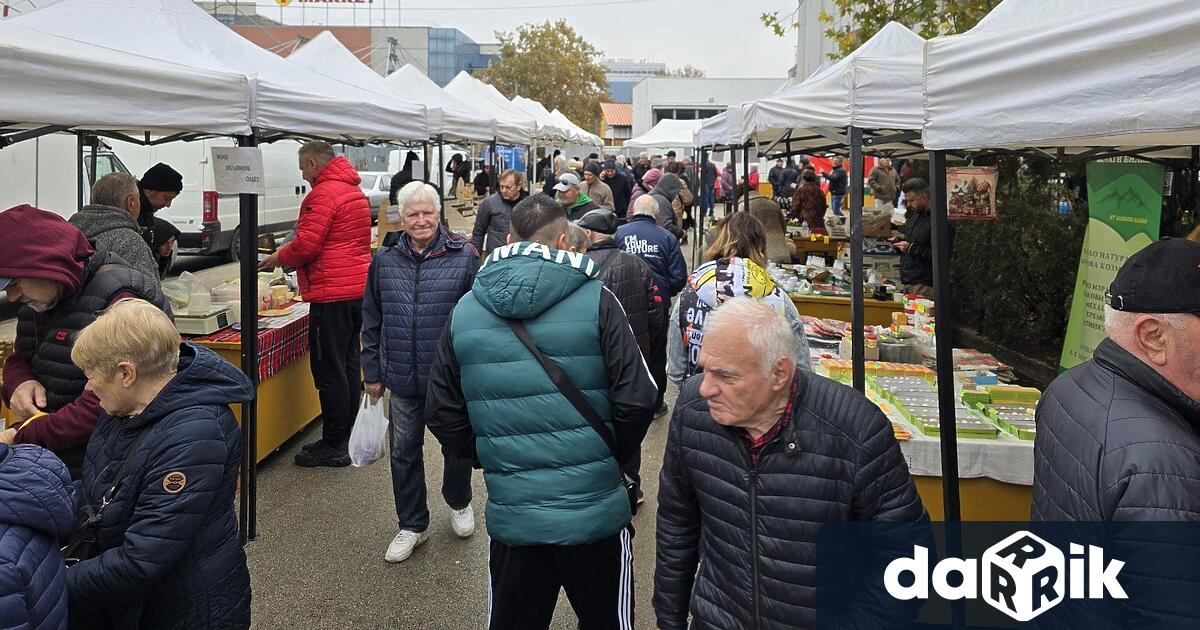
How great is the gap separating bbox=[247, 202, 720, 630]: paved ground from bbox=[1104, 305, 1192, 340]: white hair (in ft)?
8.62

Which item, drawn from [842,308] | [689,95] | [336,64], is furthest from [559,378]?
[689,95]

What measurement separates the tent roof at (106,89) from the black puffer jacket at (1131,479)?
11.3 feet

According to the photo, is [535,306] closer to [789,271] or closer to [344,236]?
[344,236]

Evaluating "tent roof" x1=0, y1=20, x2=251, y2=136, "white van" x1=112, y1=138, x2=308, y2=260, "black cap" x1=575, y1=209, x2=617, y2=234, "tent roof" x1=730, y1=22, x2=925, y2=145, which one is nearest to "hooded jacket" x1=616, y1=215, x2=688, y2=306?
"black cap" x1=575, y1=209, x2=617, y2=234

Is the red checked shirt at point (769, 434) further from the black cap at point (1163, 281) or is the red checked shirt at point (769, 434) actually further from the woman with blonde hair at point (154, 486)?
the woman with blonde hair at point (154, 486)

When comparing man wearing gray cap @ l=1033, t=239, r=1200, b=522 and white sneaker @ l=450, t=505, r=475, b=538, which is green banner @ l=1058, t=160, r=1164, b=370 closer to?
man wearing gray cap @ l=1033, t=239, r=1200, b=522

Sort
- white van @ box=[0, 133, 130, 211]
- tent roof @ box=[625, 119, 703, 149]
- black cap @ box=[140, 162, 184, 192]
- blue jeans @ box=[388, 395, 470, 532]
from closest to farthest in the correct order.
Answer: blue jeans @ box=[388, 395, 470, 532]
black cap @ box=[140, 162, 184, 192]
white van @ box=[0, 133, 130, 211]
tent roof @ box=[625, 119, 703, 149]

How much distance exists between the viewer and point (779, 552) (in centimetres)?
222

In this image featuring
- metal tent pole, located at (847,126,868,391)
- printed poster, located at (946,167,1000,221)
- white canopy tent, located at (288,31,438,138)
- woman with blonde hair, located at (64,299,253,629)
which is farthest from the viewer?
white canopy tent, located at (288,31,438,138)

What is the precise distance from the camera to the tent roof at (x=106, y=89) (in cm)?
326

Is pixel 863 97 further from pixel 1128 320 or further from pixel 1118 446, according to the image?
pixel 1118 446

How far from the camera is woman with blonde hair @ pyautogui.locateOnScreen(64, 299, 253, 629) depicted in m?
2.34

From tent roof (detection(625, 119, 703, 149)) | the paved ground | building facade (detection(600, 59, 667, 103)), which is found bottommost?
the paved ground

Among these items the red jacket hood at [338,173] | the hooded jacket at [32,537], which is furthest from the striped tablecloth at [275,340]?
the hooded jacket at [32,537]
